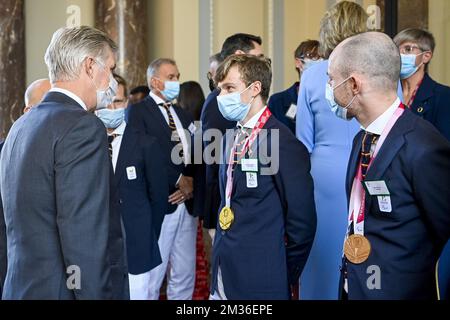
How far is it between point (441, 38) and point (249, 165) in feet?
11.7

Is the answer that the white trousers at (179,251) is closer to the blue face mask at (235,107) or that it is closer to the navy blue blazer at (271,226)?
the blue face mask at (235,107)

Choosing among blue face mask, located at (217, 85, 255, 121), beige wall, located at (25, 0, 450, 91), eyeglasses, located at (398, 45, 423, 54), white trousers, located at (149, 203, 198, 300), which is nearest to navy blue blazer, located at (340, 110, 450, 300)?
blue face mask, located at (217, 85, 255, 121)

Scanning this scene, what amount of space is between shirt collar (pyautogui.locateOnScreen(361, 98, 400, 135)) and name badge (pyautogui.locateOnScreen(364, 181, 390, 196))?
7.7 inches

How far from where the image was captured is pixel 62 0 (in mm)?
7562

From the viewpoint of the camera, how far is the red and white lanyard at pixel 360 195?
265cm

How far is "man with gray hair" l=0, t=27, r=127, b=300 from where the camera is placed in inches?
97.0

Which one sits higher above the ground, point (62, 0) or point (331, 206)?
point (62, 0)

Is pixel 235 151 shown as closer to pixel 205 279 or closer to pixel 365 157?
pixel 365 157

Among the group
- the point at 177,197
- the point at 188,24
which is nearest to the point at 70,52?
the point at 177,197

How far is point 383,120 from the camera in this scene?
268cm

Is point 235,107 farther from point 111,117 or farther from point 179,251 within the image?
point 179,251

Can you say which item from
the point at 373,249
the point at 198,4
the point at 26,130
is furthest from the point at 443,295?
the point at 198,4

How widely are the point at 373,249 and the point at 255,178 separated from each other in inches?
36.6

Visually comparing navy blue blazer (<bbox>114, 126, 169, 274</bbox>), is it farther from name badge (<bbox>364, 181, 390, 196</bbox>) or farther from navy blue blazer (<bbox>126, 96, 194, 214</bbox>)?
name badge (<bbox>364, 181, 390, 196</bbox>)
